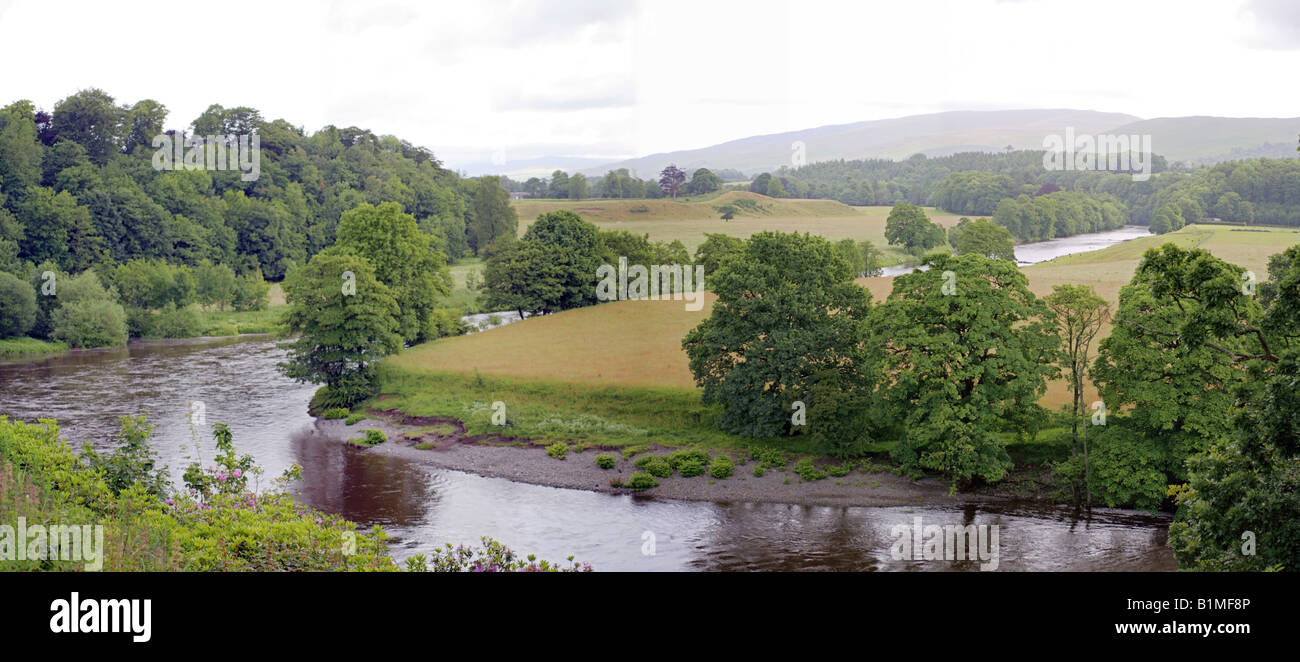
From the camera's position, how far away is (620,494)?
33500 millimetres

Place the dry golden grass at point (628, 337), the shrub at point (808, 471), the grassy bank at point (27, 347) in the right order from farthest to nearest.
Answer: the grassy bank at point (27, 347)
the dry golden grass at point (628, 337)
the shrub at point (808, 471)

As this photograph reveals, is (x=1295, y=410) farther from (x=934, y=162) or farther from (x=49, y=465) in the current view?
(x=934, y=162)

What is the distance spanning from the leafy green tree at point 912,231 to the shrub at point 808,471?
222 ft

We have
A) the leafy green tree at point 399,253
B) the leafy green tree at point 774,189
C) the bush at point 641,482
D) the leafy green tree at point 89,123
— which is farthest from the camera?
the leafy green tree at point 774,189

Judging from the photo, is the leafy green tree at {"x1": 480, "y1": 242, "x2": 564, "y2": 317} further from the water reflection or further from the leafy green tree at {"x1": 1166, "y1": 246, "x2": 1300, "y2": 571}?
the leafy green tree at {"x1": 1166, "y1": 246, "x2": 1300, "y2": 571}

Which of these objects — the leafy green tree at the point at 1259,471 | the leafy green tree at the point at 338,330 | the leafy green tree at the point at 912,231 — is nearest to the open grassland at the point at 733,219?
the leafy green tree at the point at 912,231

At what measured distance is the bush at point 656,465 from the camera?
34434 millimetres

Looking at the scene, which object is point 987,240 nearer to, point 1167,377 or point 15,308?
point 1167,377

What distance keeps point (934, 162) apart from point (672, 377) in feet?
388

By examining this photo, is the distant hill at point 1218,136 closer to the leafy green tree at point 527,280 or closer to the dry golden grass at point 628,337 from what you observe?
the dry golden grass at point 628,337

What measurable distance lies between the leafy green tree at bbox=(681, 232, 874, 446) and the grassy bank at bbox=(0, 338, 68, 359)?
159ft

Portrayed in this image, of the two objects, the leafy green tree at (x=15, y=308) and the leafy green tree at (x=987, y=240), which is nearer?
the leafy green tree at (x=15, y=308)

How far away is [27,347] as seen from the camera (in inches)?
2477
